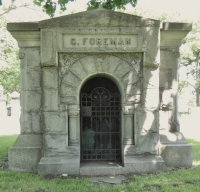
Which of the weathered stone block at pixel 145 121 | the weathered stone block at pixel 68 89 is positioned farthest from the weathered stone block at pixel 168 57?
the weathered stone block at pixel 68 89

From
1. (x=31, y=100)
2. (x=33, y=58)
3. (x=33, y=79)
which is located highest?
(x=33, y=58)

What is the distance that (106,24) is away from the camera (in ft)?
17.7

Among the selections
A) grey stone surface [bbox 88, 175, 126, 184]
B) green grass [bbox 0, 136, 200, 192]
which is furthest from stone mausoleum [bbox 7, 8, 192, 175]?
green grass [bbox 0, 136, 200, 192]

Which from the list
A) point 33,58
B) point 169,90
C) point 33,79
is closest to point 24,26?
point 33,58

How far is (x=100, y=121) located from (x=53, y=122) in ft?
4.30

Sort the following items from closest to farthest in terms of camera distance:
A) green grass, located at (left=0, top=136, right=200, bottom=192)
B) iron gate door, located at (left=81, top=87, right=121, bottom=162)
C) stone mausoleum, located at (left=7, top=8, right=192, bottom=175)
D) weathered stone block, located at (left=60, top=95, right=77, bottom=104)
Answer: green grass, located at (left=0, top=136, right=200, bottom=192), stone mausoleum, located at (left=7, top=8, right=192, bottom=175), weathered stone block, located at (left=60, top=95, right=77, bottom=104), iron gate door, located at (left=81, top=87, right=121, bottom=162)

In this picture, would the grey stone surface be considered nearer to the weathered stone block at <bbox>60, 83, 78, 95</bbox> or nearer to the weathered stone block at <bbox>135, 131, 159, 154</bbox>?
the weathered stone block at <bbox>135, 131, 159, 154</bbox>

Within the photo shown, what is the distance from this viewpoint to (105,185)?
15.1 feet

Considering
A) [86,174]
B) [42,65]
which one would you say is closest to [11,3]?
[42,65]

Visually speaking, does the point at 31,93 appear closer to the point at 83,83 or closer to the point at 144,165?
the point at 83,83

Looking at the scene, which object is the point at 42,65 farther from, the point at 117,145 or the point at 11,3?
the point at 11,3

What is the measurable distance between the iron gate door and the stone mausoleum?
41 cm

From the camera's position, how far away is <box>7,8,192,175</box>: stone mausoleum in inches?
212

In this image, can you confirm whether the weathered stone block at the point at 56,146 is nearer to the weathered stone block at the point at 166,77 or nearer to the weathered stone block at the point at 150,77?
the weathered stone block at the point at 150,77
